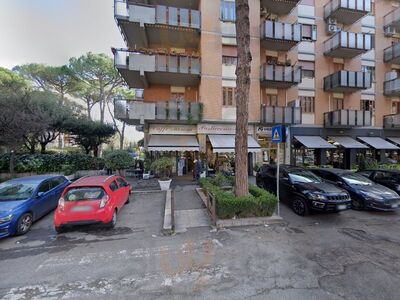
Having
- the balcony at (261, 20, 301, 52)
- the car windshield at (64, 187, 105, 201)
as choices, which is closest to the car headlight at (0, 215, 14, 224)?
the car windshield at (64, 187, 105, 201)

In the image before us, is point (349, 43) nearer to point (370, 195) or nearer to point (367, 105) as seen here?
point (367, 105)

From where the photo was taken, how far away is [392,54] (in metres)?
18.5

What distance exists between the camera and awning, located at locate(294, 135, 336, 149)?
1614 centimetres

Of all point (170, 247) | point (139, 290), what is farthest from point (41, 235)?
point (139, 290)

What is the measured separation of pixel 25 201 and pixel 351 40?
22.0 metres

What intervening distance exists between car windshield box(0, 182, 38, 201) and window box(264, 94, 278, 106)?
1519 cm

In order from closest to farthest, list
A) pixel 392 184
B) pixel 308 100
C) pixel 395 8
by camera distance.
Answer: pixel 392 184 → pixel 308 100 → pixel 395 8

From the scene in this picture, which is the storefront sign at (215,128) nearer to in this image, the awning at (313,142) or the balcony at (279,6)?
the awning at (313,142)

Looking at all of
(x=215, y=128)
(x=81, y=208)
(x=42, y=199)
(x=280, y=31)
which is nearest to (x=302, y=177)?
(x=81, y=208)

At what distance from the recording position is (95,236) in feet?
19.5

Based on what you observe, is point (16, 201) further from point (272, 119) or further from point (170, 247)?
point (272, 119)

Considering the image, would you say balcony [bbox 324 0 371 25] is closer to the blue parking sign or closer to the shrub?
the blue parking sign

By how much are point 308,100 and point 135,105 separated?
529 inches

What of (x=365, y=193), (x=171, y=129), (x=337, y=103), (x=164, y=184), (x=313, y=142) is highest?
(x=337, y=103)
